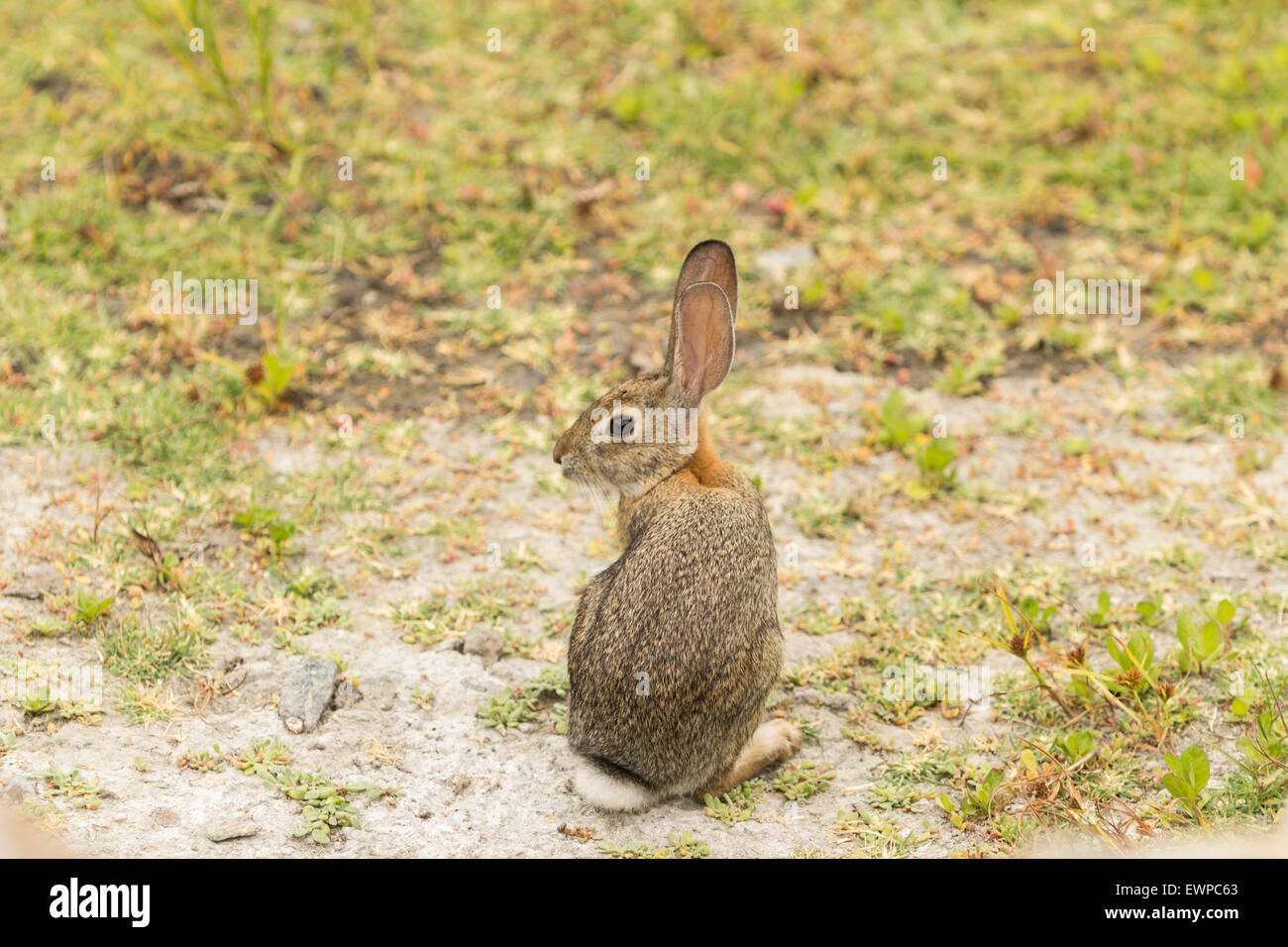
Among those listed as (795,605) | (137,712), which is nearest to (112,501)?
(137,712)

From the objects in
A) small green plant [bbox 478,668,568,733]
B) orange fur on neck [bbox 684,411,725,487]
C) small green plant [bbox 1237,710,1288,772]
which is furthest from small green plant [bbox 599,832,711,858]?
small green plant [bbox 1237,710,1288,772]

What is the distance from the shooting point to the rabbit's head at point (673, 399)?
202 inches

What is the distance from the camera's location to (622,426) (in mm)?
5277

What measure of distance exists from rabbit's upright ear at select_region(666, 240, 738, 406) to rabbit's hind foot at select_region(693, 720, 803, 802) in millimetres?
1343

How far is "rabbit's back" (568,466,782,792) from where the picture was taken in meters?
4.48

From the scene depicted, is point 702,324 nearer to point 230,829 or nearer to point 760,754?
point 760,754

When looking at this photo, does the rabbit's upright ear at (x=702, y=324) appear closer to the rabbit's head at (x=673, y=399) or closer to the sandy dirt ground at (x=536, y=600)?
the rabbit's head at (x=673, y=399)

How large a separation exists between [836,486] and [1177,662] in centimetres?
199

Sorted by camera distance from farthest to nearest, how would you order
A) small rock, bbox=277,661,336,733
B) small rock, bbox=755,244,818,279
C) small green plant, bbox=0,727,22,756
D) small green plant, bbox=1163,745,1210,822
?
1. small rock, bbox=755,244,818,279
2. small rock, bbox=277,661,336,733
3. small green plant, bbox=0,727,22,756
4. small green plant, bbox=1163,745,1210,822

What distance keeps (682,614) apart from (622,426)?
1055mm

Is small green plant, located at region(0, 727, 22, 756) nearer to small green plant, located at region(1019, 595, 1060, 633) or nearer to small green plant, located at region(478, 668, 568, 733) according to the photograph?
small green plant, located at region(478, 668, 568, 733)

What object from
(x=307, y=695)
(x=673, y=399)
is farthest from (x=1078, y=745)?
(x=307, y=695)

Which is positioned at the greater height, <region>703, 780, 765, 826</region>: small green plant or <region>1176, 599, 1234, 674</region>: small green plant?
<region>1176, 599, 1234, 674</region>: small green plant

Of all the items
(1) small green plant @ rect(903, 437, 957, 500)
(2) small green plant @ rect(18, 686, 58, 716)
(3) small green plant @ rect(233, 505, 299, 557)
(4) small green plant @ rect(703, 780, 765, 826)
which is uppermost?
(1) small green plant @ rect(903, 437, 957, 500)
